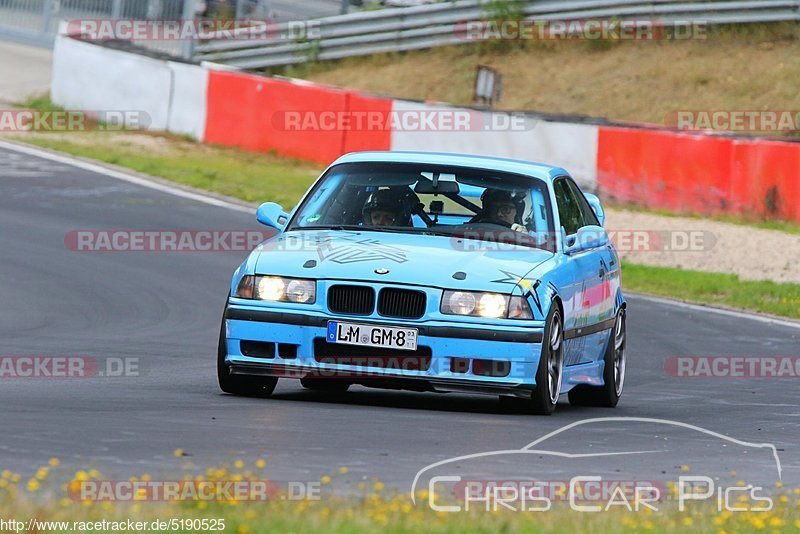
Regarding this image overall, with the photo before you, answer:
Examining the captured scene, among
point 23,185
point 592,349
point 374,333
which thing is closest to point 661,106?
point 23,185

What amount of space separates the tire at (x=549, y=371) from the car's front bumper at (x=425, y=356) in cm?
7

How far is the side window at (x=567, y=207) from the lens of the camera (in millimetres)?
9920

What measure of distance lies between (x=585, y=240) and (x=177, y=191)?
40.6ft

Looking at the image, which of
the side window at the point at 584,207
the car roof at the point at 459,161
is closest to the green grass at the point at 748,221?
the side window at the point at 584,207

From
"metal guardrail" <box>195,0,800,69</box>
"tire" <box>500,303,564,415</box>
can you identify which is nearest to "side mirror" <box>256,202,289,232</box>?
"tire" <box>500,303,564,415</box>

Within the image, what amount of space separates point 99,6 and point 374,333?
25.0 meters

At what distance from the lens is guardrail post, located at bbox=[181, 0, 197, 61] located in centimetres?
3173

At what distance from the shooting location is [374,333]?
8.51 meters

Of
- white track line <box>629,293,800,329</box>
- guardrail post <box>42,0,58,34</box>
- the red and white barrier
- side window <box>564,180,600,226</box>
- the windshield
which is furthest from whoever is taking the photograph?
guardrail post <box>42,0,58,34</box>

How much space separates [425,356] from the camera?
8531mm

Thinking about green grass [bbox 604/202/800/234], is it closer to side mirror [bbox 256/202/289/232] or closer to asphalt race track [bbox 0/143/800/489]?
asphalt race track [bbox 0/143/800/489]

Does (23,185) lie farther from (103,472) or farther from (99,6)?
(103,472)

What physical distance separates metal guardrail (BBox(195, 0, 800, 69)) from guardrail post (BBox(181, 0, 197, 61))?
61 centimetres

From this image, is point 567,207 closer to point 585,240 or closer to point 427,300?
point 585,240
